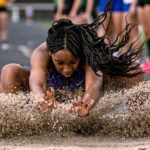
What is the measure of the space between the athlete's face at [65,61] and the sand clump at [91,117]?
13.3 inches

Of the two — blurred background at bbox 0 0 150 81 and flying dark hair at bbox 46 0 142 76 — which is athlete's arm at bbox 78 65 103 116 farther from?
blurred background at bbox 0 0 150 81

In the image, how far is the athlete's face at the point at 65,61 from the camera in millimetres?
6020

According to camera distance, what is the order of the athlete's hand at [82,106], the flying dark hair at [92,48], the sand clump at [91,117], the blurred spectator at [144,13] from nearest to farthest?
the athlete's hand at [82,106], the sand clump at [91,117], the flying dark hair at [92,48], the blurred spectator at [144,13]

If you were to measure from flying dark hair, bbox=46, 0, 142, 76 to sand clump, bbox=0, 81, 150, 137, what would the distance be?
0.68 ft

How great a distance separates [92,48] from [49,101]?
857 millimetres

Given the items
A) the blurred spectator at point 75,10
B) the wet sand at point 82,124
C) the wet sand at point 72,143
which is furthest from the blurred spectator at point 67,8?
the wet sand at point 72,143

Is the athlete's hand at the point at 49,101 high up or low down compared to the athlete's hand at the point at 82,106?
up

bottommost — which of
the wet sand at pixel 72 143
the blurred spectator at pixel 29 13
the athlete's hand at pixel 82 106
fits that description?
the blurred spectator at pixel 29 13

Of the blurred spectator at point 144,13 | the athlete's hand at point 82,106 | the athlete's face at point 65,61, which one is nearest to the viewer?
A: the athlete's hand at point 82,106

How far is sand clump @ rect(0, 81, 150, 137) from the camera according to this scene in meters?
5.84

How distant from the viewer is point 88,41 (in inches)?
246

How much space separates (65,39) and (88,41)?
201mm

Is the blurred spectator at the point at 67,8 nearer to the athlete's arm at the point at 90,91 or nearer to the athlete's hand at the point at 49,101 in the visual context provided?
the athlete's arm at the point at 90,91

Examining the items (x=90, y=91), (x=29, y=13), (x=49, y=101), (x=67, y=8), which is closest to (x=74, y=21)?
(x=67, y=8)
